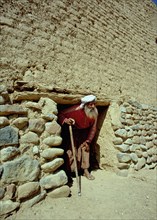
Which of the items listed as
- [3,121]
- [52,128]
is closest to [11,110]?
[3,121]

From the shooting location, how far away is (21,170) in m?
2.16

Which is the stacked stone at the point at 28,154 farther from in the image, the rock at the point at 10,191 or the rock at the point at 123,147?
the rock at the point at 123,147

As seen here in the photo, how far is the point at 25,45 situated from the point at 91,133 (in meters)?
1.65

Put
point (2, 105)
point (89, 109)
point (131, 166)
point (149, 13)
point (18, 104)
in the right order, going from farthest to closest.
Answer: point (149, 13) → point (131, 166) → point (89, 109) → point (18, 104) → point (2, 105)

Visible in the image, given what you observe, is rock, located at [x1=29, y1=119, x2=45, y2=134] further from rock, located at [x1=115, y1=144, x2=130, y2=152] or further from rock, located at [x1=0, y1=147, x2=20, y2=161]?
rock, located at [x1=115, y1=144, x2=130, y2=152]

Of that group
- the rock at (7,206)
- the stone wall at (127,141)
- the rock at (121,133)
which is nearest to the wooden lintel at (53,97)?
the stone wall at (127,141)

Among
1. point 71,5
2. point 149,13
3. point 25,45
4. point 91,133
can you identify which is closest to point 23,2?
point 25,45

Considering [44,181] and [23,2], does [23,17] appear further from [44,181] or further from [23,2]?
[44,181]

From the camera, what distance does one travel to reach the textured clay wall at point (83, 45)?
253 centimetres

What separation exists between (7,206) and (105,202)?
118 centimetres

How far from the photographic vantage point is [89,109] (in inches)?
123

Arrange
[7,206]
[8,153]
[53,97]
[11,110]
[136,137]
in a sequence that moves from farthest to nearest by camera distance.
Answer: [136,137]
[53,97]
[11,110]
[8,153]
[7,206]

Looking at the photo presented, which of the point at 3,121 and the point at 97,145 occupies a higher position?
the point at 3,121

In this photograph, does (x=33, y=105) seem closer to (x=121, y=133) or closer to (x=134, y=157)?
(x=121, y=133)
